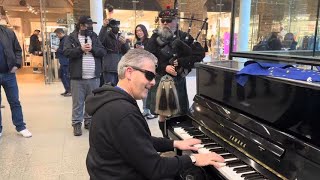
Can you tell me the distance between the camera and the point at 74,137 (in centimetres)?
396

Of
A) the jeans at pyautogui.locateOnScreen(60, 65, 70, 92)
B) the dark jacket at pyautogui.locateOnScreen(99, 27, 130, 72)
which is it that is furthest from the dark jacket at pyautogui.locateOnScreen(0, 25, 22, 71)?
the jeans at pyautogui.locateOnScreen(60, 65, 70, 92)

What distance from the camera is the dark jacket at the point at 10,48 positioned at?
3627 millimetres

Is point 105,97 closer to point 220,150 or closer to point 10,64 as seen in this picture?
point 220,150

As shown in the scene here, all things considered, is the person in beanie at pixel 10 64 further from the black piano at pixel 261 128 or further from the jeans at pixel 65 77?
the jeans at pixel 65 77

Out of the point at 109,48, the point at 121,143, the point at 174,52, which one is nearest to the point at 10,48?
the point at 109,48

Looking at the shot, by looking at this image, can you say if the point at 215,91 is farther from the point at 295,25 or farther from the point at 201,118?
the point at 295,25

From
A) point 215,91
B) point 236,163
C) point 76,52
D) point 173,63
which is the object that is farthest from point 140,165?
point 76,52

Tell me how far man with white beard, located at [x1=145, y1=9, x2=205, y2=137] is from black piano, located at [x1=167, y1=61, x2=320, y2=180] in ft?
2.94

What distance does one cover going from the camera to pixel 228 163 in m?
1.59

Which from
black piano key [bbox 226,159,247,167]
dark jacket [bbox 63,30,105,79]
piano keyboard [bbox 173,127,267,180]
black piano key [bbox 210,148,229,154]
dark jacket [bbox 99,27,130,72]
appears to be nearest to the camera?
piano keyboard [bbox 173,127,267,180]

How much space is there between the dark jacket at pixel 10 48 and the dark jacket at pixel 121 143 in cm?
259

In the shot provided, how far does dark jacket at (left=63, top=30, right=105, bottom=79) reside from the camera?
12.4 feet

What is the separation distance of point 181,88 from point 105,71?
1806 mm

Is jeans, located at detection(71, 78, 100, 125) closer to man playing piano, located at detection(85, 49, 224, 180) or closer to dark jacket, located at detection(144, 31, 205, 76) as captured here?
dark jacket, located at detection(144, 31, 205, 76)
